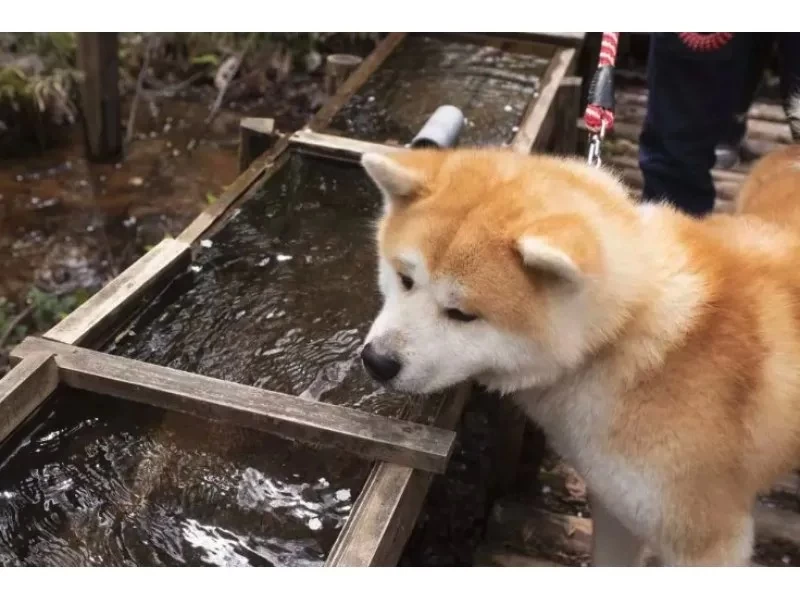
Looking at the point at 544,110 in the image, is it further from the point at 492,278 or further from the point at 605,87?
the point at 492,278

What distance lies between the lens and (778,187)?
8.84 ft

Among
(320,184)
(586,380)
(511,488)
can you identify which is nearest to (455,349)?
(586,380)

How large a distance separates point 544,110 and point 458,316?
2.84 m

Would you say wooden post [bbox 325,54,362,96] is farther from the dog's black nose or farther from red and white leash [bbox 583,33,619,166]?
the dog's black nose

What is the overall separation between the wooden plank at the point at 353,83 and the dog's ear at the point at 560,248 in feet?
8.54

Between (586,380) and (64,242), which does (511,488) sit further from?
(64,242)

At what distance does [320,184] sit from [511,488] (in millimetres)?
1690

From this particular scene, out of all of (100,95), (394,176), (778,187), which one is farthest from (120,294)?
(100,95)

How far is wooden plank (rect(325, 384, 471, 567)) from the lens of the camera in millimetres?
2012

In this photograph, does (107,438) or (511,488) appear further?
(511,488)

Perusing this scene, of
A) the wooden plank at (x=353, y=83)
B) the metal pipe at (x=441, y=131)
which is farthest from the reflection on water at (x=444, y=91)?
the metal pipe at (x=441, y=131)

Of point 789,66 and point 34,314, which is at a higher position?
point 789,66

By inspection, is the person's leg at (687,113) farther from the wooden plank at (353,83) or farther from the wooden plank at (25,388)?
the wooden plank at (25,388)

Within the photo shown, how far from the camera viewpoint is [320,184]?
395 centimetres
